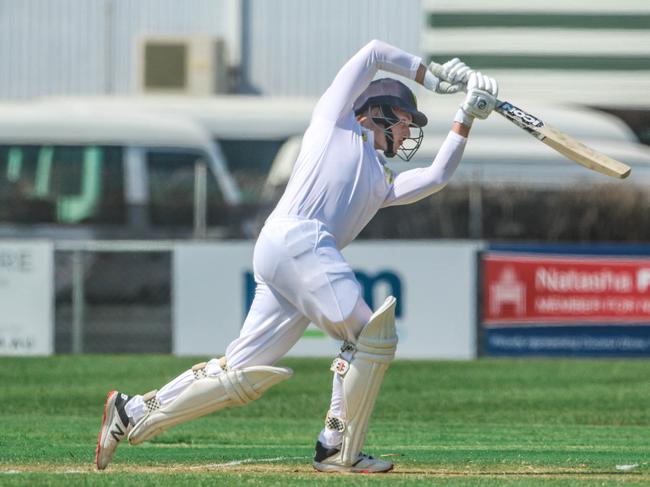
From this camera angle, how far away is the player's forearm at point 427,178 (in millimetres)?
7613

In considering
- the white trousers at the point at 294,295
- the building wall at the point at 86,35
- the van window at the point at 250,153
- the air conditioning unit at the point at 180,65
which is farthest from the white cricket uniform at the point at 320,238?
the building wall at the point at 86,35

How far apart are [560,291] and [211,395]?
9446mm

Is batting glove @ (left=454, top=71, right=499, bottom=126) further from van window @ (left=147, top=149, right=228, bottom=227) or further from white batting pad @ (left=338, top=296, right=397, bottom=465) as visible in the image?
van window @ (left=147, top=149, right=228, bottom=227)

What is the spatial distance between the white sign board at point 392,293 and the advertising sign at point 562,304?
0.26 m

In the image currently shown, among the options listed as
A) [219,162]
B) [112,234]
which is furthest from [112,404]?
[219,162]

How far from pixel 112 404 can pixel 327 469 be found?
3.39 ft

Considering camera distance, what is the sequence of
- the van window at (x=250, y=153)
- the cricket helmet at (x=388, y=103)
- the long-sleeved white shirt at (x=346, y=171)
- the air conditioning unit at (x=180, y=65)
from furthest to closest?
the air conditioning unit at (x=180, y=65) → the van window at (x=250, y=153) → the cricket helmet at (x=388, y=103) → the long-sleeved white shirt at (x=346, y=171)

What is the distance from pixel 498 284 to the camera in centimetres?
1634

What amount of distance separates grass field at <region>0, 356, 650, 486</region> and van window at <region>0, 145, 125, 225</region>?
2654mm

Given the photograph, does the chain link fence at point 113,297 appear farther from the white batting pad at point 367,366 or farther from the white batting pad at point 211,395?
the white batting pad at point 367,366

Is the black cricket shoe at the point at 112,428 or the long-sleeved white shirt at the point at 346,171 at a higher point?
the long-sleeved white shirt at the point at 346,171

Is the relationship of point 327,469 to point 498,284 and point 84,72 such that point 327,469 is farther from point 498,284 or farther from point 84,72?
point 84,72

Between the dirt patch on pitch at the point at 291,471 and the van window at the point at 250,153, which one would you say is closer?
the dirt patch on pitch at the point at 291,471

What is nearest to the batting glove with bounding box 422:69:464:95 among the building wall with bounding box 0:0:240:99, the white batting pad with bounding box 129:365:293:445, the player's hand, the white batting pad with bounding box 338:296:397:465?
the player's hand
